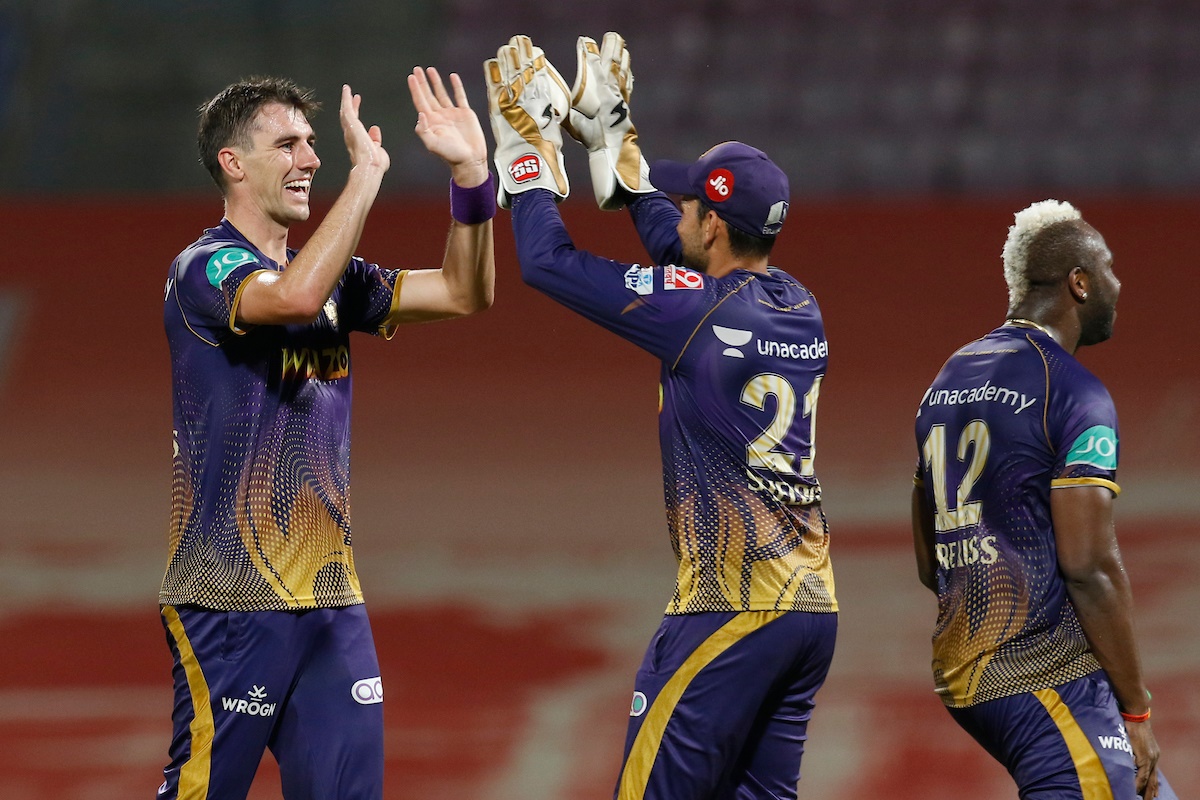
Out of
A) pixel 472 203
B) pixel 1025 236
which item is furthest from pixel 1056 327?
pixel 472 203

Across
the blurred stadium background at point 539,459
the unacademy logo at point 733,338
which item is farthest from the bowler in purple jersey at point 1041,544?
the blurred stadium background at point 539,459

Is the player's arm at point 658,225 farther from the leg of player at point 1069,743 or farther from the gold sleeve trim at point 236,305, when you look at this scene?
the leg of player at point 1069,743

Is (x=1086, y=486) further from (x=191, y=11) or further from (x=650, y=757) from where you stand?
(x=191, y=11)

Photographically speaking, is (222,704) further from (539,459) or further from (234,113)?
(539,459)

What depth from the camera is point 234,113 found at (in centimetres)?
317

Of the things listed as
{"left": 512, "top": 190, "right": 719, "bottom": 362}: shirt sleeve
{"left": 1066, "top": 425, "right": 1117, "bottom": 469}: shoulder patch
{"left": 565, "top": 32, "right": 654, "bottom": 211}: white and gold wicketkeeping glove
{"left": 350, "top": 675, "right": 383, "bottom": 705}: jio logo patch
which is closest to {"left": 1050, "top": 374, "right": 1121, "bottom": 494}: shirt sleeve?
{"left": 1066, "top": 425, "right": 1117, "bottom": 469}: shoulder patch

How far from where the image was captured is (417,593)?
5.83 metres

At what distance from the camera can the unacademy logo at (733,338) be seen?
9.77ft

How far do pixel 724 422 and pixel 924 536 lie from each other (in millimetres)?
637

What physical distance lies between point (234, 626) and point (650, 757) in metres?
0.87

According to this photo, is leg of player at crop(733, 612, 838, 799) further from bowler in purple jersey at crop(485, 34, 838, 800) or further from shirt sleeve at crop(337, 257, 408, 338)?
shirt sleeve at crop(337, 257, 408, 338)

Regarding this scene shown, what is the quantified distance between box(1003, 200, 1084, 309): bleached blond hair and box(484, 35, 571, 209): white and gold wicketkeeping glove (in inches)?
38.7

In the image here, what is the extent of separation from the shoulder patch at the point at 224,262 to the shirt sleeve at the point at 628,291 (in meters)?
0.57

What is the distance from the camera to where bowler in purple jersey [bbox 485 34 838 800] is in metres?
2.91
